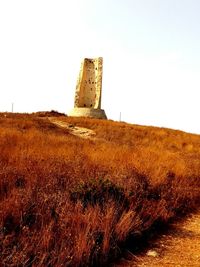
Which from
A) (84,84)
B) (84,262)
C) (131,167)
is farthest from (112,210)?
(84,84)

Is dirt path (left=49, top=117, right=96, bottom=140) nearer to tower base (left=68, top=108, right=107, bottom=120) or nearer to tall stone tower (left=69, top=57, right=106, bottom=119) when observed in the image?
tower base (left=68, top=108, right=107, bottom=120)

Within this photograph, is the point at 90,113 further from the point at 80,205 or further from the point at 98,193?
the point at 80,205

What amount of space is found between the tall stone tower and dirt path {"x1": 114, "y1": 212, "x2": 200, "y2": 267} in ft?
109

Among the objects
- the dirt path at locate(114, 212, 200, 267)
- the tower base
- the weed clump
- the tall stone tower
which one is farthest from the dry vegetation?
the tall stone tower

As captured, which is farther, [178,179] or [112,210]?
[178,179]

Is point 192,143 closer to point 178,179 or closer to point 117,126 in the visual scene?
point 117,126

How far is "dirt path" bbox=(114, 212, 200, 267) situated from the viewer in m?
4.68

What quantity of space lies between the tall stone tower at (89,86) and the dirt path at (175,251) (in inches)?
1307

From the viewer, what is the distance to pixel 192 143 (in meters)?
25.2

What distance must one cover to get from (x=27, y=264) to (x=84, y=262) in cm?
77

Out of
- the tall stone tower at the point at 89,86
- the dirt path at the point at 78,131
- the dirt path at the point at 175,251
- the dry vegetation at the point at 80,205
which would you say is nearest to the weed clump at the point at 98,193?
the dry vegetation at the point at 80,205

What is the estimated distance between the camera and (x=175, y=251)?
5215 millimetres

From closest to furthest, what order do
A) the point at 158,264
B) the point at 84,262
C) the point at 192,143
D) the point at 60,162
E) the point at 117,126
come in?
the point at 84,262 → the point at 158,264 → the point at 60,162 → the point at 192,143 → the point at 117,126

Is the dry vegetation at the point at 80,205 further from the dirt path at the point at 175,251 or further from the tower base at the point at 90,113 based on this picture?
the tower base at the point at 90,113
